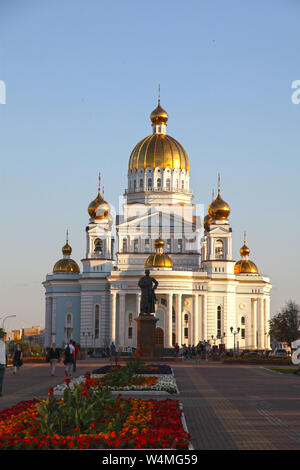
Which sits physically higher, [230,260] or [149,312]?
[230,260]

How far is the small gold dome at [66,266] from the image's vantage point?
91688 millimetres

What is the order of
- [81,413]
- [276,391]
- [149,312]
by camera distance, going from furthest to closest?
[149,312], [276,391], [81,413]

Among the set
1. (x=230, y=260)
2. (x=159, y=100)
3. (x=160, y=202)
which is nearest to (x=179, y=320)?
(x=230, y=260)

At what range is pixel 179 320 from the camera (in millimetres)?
81500

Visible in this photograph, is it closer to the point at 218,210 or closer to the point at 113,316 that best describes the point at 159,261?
the point at 113,316

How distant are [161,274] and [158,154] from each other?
56.6ft

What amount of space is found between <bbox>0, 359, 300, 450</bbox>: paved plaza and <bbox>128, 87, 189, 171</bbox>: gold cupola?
59.8 metres

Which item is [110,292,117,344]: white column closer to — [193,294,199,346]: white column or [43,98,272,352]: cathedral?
[43,98,272,352]: cathedral

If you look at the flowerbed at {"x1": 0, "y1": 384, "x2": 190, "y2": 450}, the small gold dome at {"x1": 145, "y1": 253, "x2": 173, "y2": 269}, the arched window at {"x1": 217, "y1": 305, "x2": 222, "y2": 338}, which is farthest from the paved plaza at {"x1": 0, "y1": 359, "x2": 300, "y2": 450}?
the arched window at {"x1": 217, "y1": 305, "x2": 222, "y2": 338}

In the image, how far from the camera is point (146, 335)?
45562 millimetres

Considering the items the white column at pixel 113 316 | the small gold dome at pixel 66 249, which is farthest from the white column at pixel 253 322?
the small gold dome at pixel 66 249
